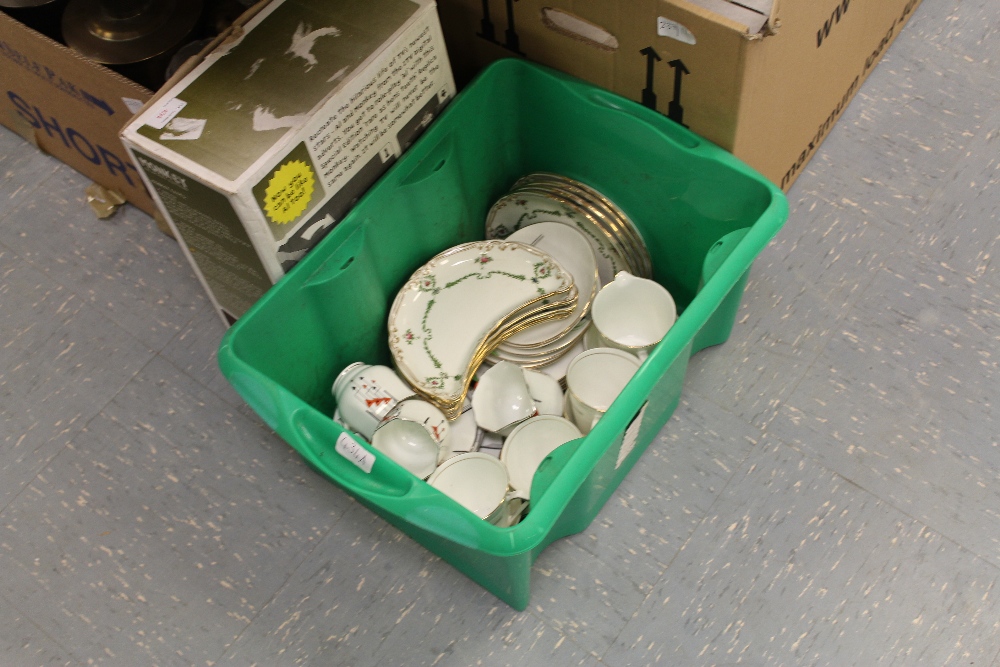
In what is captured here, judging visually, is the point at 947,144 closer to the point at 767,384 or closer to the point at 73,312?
the point at 767,384

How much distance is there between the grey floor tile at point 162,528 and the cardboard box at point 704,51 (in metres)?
0.59

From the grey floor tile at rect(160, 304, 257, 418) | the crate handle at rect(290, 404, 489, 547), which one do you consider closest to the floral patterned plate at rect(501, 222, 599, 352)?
the crate handle at rect(290, 404, 489, 547)

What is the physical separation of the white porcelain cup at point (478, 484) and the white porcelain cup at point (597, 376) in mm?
119

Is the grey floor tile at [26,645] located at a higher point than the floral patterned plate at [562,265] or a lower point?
lower

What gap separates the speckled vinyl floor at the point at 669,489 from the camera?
1.10 m

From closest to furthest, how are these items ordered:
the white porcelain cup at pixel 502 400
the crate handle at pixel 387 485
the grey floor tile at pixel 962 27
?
the crate handle at pixel 387 485 → the white porcelain cup at pixel 502 400 → the grey floor tile at pixel 962 27

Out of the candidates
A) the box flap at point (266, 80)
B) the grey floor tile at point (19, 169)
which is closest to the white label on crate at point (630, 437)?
the box flap at point (266, 80)

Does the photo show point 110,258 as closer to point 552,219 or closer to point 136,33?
point 136,33

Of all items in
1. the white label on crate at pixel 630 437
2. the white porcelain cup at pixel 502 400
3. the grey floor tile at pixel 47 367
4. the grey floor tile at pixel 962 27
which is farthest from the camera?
the grey floor tile at pixel 962 27

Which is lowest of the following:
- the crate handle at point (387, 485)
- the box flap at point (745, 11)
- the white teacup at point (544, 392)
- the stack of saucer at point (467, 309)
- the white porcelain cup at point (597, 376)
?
the white teacup at point (544, 392)

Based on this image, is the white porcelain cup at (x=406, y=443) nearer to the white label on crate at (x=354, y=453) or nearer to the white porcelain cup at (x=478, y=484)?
the white porcelain cup at (x=478, y=484)

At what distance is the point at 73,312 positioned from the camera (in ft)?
4.54

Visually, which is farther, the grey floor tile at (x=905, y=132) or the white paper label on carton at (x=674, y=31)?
the grey floor tile at (x=905, y=132)

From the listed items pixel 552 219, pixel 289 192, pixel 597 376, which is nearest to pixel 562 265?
pixel 552 219
